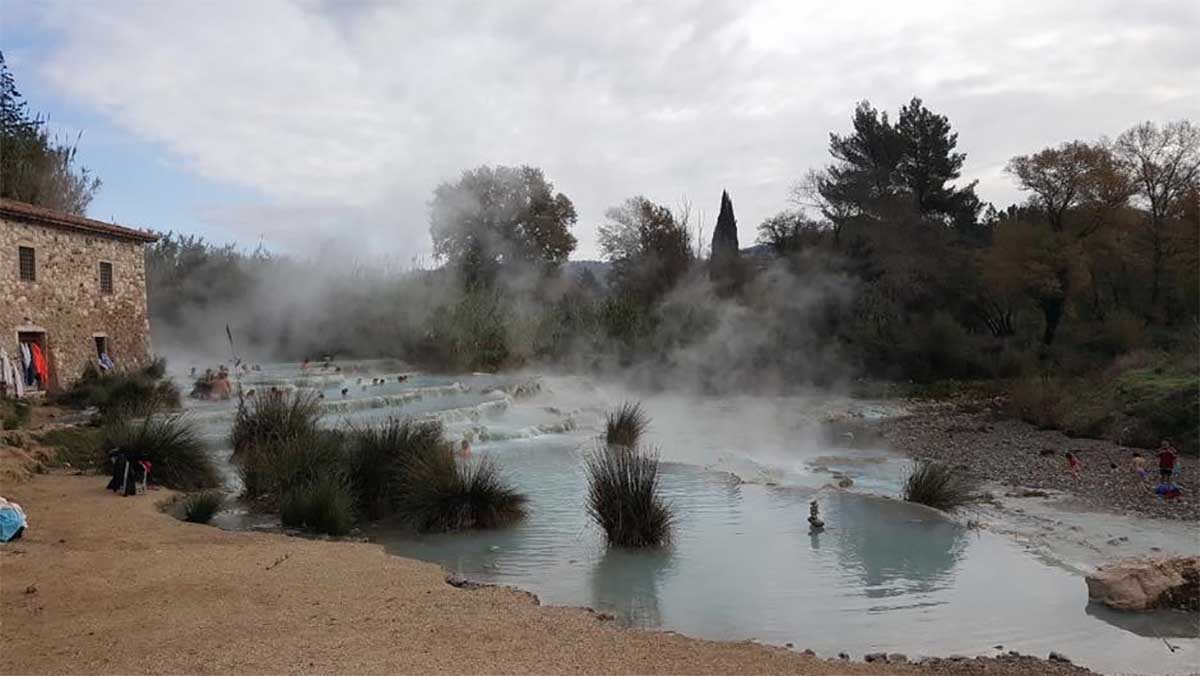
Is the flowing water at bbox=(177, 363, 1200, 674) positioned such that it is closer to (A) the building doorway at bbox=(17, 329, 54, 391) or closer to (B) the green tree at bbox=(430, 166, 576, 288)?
(A) the building doorway at bbox=(17, 329, 54, 391)

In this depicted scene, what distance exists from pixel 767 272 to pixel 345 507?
28.5 m

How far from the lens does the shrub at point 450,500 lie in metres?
9.55

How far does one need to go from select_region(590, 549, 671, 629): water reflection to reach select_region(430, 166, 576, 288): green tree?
27.1 meters

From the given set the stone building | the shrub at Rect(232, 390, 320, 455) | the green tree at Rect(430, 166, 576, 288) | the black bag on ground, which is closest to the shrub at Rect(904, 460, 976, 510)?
the shrub at Rect(232, 390, 320, 455)

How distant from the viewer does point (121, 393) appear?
16.5m

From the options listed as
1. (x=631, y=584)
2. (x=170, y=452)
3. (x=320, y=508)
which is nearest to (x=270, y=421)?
(x=170, y=452)

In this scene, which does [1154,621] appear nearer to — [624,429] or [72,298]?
[624,429]

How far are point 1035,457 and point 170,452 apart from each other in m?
14.6

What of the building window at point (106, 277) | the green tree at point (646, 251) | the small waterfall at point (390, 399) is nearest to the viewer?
the small waterfall at point (390, 399)

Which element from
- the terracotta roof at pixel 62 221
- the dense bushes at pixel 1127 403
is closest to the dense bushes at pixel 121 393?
the terracotta roof at pixel 62 221

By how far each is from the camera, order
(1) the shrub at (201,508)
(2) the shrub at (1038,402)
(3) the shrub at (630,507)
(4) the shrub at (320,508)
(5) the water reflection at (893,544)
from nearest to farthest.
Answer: (5) the water reflection at (893,544), (3) the shrub at (630,507), (4) the shrub at (320,508), (1) the shrub at (201,508), (2) the shrub at (1038,402)

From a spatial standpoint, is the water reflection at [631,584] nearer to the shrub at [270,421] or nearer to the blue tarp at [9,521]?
the blue tarp at [9,521]

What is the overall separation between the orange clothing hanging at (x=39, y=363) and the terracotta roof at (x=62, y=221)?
8.46 ft

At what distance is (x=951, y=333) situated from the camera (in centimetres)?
3189
